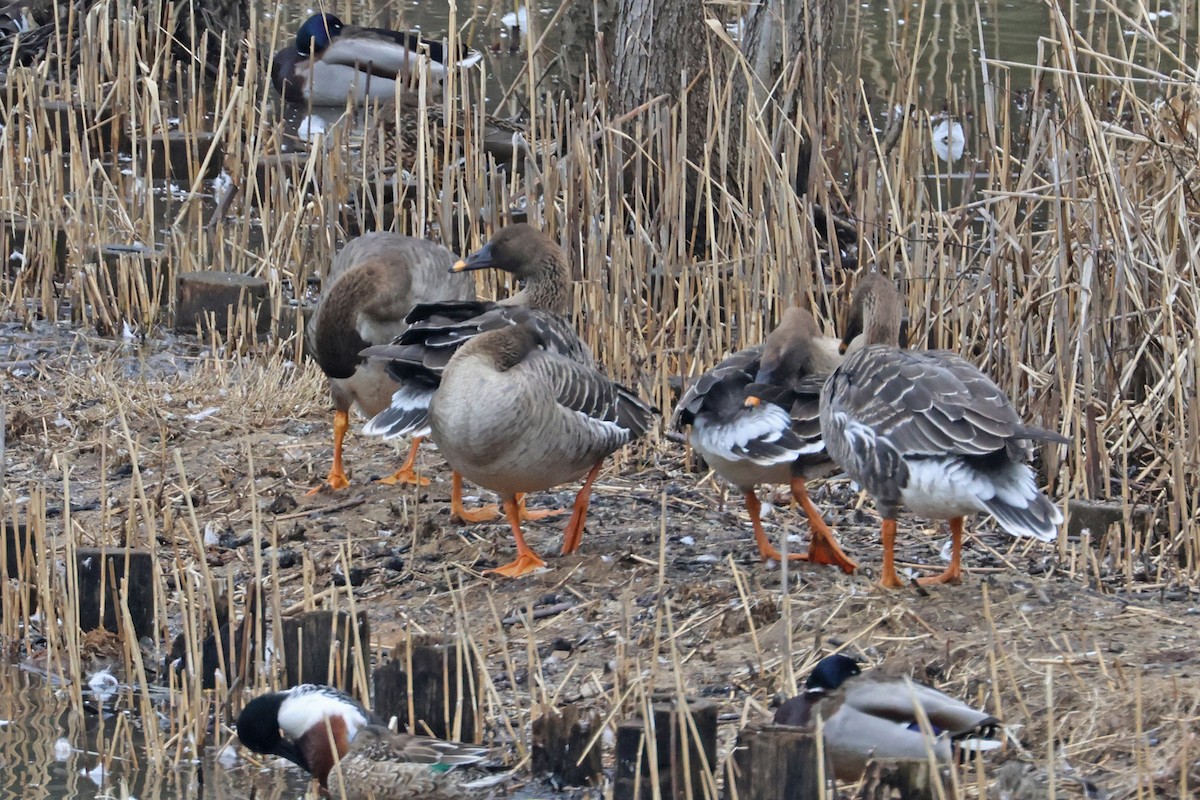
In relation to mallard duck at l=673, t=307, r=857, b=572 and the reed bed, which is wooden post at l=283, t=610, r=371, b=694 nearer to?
the reed bed

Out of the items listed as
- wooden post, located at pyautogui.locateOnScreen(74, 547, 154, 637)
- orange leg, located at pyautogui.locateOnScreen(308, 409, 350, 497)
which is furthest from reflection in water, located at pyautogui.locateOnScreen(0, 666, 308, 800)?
orange leg, located at pyautogui.locateOnScreen(308, 409, 350, 497)

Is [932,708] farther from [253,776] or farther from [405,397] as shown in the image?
[405,397]

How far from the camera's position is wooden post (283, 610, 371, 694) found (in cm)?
468

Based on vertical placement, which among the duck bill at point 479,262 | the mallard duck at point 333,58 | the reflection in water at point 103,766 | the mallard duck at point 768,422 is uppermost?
the mallard duck at point 333,58

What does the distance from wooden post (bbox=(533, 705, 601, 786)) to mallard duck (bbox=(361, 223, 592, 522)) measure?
6.07ft

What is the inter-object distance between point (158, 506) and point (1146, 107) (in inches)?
163

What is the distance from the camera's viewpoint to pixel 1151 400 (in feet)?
21.1

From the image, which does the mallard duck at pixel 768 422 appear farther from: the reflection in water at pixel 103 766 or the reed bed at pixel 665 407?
the reflection in water at pixel 103 766

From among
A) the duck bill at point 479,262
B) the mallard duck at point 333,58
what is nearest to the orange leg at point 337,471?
the duck bill at point 479,262

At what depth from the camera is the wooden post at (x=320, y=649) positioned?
15.4 ft

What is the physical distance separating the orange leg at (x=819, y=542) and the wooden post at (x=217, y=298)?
4.04 meters

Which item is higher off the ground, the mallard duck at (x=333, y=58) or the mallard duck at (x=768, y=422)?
the mallard duck at (x=333, y=58)

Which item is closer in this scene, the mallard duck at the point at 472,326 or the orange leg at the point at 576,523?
the mallard duck at the point at 472,326

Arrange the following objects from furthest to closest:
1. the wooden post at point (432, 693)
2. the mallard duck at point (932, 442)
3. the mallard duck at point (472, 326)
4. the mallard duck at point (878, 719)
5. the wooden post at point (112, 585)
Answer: the mallard duck at point (472, 326), the wooden post at point (112, 585), the mallard duck at point (932, 442), the wooden post at point (432, 693), the mallard duck at point (878, 719)
